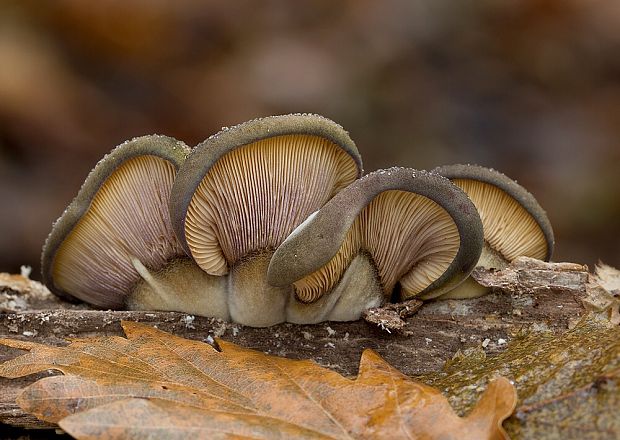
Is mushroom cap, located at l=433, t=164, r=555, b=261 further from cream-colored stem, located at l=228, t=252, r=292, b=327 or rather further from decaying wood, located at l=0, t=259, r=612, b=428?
cream-colored stem, located at l=228, t=252, r=292, b=327

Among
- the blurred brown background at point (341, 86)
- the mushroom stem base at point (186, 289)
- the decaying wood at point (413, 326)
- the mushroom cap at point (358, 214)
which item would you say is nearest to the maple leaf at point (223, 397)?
the decaying wood at point (413, 326)

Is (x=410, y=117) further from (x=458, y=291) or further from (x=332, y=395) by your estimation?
(x=332, y=395)

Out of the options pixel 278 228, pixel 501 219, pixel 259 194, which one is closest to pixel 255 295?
→ pixel 278 228

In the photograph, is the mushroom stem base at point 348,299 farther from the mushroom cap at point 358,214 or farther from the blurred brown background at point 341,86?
the blurred brown background at point 341,86

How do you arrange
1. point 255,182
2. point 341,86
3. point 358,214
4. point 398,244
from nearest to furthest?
point 358,214
point 255,182
point 398,244
point 341,86

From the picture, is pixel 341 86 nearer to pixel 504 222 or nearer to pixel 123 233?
pixel 504 222

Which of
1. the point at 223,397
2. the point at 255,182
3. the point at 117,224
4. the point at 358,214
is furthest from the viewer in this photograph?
the point at 117,224
